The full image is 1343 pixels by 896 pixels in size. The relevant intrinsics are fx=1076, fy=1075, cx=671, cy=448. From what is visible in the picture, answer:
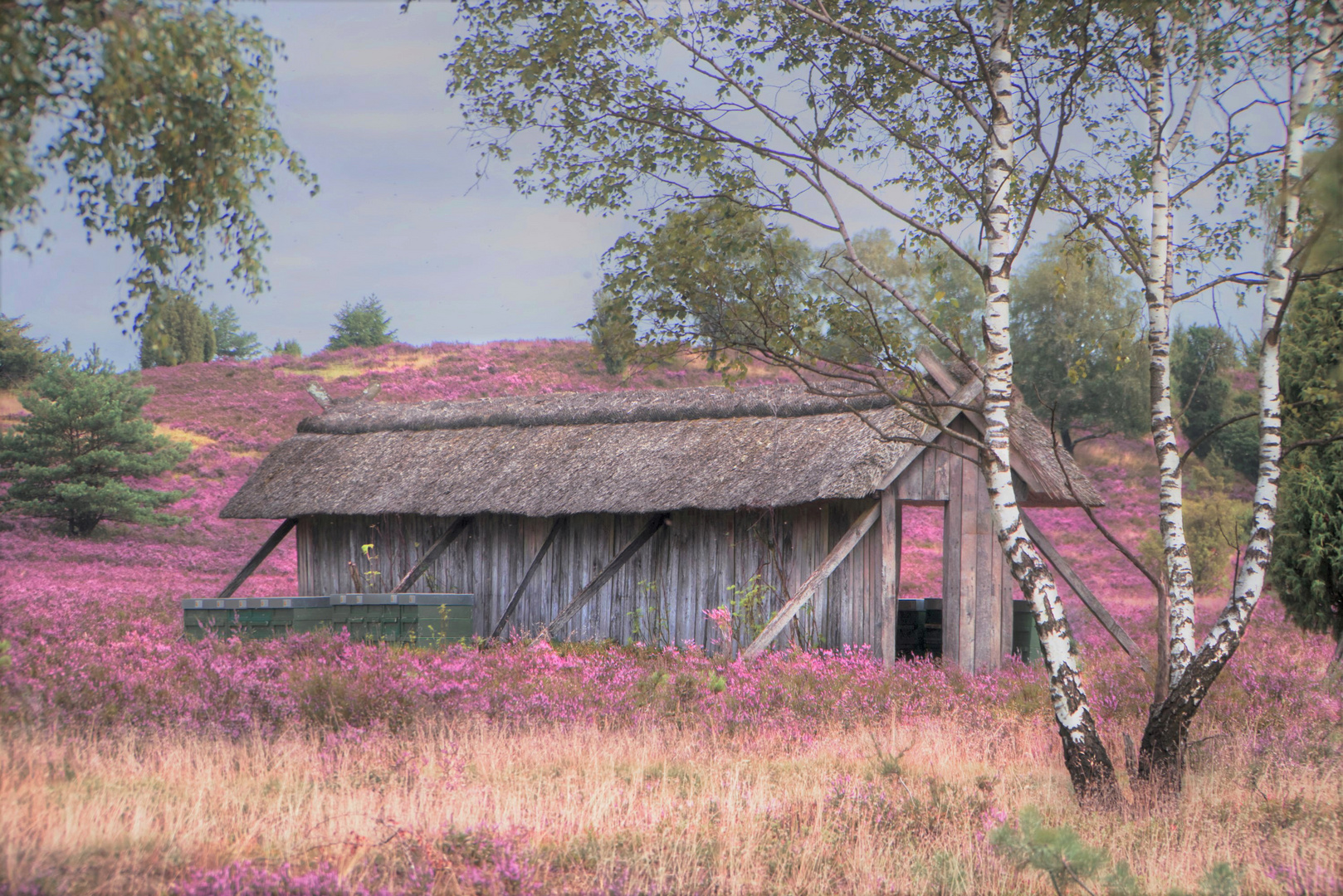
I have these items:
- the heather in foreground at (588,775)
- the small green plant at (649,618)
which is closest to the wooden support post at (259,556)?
the heather in foreground at (588,775)

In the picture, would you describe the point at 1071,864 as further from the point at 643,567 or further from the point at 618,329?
the point at 643,567

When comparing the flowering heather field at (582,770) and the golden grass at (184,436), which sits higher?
the golden grass at (184,436)

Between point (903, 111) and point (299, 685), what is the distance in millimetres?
7081

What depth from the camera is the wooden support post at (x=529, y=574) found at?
49.3 feet

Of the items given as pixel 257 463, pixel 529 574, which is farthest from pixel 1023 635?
pixel 257 463

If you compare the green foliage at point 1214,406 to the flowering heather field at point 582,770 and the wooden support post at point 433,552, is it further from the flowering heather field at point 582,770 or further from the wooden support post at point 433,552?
the wooden support post at point 433,552

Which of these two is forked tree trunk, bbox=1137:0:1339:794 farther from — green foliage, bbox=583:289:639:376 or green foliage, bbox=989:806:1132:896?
green foliage, bbox=583:289:639:376

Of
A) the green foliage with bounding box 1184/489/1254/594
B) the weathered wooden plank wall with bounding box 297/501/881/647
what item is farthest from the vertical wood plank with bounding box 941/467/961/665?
the green foliage with bounding box 1184/489/1254/594

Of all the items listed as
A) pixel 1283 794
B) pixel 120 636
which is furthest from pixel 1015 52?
pixel 120 636

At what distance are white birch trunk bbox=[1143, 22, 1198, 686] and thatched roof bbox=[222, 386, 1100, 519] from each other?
3935 mm

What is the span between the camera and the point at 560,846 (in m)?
5.68

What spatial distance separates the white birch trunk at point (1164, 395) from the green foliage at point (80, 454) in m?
24.7

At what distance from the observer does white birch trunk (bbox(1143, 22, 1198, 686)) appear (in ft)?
24.2

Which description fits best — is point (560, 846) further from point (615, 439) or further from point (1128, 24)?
point (615, 439)
